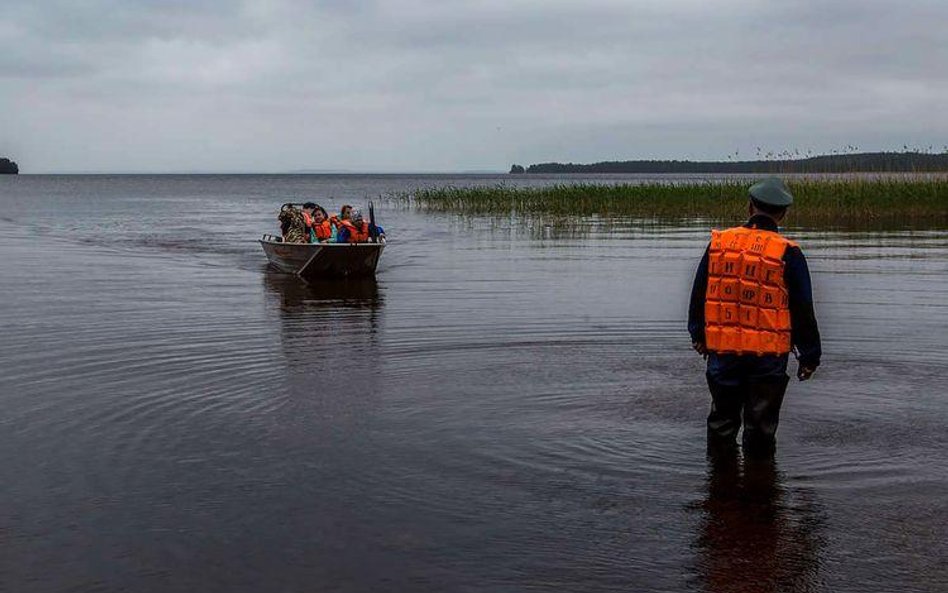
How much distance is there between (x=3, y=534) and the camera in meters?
6.26

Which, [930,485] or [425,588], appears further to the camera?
[930,485]

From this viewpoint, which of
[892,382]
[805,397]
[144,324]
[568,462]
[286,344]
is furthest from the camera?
[144,324]

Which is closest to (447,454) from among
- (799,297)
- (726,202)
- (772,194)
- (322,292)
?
(799,297)

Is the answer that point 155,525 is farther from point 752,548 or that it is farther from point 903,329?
point 903,329

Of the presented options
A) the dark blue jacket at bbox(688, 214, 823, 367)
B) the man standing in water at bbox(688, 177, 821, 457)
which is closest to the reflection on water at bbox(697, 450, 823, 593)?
the man standing in water at bbox(688, 177, 821, 457)

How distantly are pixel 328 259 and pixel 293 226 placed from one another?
6.92 feet

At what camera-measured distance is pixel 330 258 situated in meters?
21.6

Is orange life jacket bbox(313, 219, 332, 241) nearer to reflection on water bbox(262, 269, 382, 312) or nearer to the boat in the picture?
the boat

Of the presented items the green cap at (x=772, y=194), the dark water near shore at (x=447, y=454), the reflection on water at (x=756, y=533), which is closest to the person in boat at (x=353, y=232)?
the dark water near shore at (x=447, y=454)

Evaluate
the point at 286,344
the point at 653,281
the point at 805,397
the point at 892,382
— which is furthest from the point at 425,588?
the point at 653,281

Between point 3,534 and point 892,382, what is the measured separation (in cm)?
779

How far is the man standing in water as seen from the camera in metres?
7.00

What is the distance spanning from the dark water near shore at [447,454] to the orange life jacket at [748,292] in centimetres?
91

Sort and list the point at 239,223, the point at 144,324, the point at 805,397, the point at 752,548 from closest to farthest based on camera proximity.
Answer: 1. the point at 752,548
2. the point at 805,397
3. the point at 144,324
4. the point at 239,223
